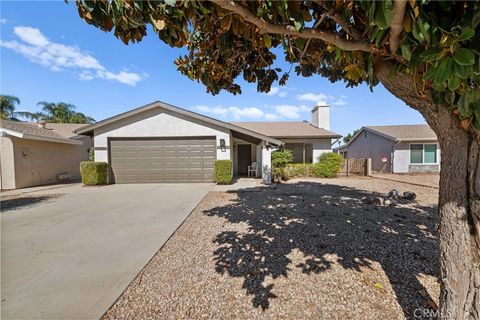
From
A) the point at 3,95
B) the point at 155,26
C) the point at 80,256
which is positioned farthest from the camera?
the point at 3,95

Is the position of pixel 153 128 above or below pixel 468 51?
above

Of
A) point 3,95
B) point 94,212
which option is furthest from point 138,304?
point 3,95

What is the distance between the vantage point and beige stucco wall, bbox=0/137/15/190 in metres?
10.7

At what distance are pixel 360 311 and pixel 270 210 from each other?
399cm

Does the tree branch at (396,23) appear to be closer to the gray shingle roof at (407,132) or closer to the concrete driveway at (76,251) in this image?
the concrete driveway at (76,251)

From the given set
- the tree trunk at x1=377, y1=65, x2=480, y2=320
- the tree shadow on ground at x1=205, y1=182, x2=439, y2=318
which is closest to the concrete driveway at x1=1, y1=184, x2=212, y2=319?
the tree shadow on ground at x1=205, y1=182, x2=439, y2=318

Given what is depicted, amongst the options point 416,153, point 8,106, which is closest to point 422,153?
point 416,153

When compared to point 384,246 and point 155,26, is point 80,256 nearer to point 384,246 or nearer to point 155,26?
point 155,26

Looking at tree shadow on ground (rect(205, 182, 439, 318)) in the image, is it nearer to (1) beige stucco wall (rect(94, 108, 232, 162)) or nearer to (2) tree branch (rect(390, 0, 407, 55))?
(2) tree branch (rect(390, 0, 407, 55))

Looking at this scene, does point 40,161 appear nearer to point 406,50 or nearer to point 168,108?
point 168,108

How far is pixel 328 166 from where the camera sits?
1467cm

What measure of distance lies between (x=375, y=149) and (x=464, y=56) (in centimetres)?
2211

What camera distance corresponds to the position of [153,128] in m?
11.9

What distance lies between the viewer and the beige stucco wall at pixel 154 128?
11.8 metres
